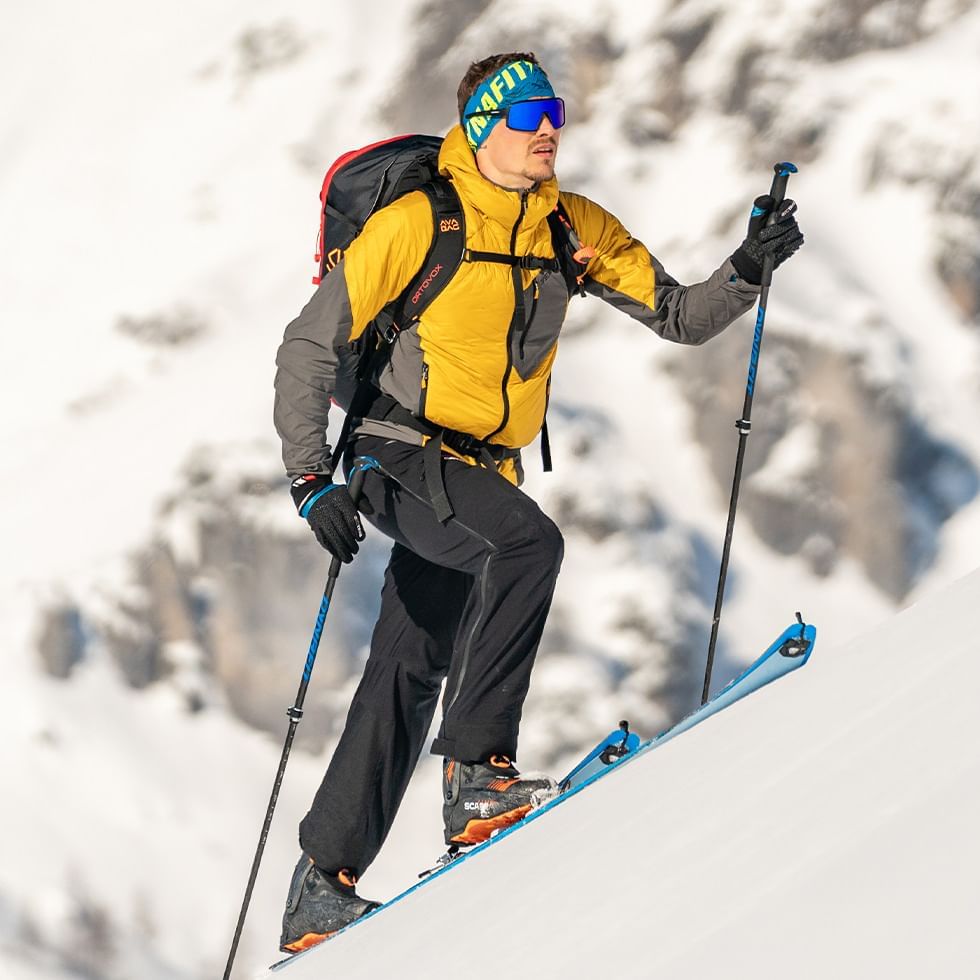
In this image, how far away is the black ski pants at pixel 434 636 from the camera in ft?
16.9

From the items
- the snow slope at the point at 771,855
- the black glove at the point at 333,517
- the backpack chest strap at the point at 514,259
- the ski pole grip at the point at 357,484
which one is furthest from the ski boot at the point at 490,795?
the backpack chest strap at the point at 514,259

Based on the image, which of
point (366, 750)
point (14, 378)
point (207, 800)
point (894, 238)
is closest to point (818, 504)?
point (894, 238)

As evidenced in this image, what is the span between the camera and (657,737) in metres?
5.39

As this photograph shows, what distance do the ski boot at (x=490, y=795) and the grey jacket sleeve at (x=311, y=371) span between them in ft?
3.68

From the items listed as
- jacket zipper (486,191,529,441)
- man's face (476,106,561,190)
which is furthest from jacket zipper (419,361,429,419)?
man's face (476,106,561,190)

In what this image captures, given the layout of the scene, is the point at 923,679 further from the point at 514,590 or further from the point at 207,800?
the point at 207,800

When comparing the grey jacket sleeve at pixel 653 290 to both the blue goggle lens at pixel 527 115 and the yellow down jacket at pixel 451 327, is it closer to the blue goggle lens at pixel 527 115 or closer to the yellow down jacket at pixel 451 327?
the yellow down jacket at pixel 451 327

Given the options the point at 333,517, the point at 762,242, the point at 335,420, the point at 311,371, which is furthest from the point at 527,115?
the point at 335,420

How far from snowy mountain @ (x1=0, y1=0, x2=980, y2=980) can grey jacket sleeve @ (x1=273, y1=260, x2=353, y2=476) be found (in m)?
91.7

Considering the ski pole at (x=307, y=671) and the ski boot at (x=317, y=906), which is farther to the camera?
the ski boot at (x=317, y=906)

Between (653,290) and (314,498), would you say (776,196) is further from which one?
(314,498)

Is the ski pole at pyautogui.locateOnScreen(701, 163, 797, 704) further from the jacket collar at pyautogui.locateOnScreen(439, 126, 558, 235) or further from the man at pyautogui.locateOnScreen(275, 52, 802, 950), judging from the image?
the jacket collar at pyautogui.locateOnScreen(439, 126, 558, 235)

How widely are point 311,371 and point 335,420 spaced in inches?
3487

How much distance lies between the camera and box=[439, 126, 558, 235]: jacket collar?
209 inches
